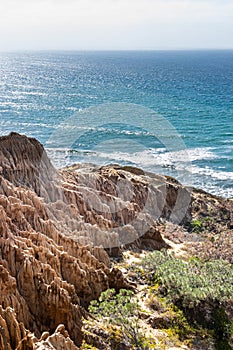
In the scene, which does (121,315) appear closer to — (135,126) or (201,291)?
(201,291)

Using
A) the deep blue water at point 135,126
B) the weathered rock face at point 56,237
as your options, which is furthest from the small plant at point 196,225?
the deep blue water at point 135,126

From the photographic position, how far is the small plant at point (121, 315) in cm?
2606

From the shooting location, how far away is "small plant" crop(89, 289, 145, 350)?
26062 mm

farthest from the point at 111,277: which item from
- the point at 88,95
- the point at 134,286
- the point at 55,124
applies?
the point at 88,95

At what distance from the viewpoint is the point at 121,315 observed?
26.6 meters

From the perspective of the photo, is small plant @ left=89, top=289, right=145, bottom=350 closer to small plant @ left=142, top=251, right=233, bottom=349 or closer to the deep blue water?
small plant @ left=142, top=251, right=233, bottom=349

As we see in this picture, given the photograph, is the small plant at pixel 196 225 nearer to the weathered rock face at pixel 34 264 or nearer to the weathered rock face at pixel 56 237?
the weathered rock face at pixel 56 237

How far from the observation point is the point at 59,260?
28.1 meters

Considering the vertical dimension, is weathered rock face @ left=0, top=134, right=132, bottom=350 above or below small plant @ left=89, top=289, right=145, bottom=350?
above

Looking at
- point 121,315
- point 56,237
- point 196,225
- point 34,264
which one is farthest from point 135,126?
point 34,264

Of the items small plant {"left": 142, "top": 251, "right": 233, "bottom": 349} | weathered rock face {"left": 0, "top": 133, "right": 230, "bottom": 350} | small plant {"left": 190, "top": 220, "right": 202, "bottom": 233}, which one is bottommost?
small plant {"left": 190, "top": 220, "right": 202, "bottom": 233}

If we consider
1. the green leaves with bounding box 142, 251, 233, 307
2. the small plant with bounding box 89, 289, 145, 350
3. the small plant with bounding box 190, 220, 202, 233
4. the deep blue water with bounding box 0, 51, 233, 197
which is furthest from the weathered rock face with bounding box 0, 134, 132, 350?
the deep blue water with bounding box 0, 51, 233, 197

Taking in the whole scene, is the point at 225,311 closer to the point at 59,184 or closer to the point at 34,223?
the point at 34,223

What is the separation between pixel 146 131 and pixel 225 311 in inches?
3048
